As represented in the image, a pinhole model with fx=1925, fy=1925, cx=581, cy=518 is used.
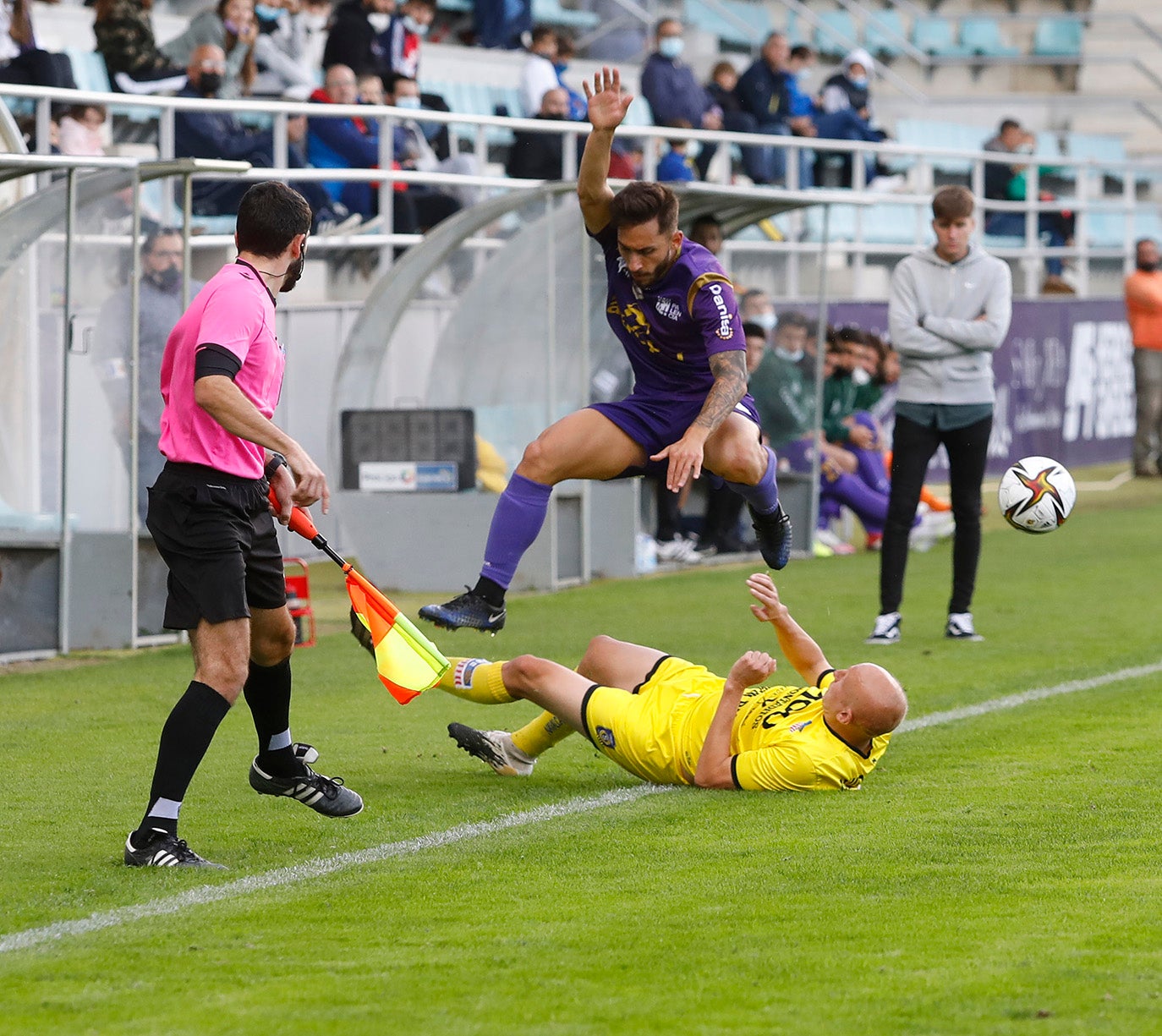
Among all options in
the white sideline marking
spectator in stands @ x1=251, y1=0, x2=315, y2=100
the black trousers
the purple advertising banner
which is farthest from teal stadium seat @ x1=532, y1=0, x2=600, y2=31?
the white sideline marking

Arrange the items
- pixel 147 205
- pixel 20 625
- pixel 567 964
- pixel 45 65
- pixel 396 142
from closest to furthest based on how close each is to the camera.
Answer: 1. pixel 567 964
2. pixel 20 625
3. pixel 147 205
4. pixel 45 65
5. pixel 396 142

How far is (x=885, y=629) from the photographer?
1015 centimetres

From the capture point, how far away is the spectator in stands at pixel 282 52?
1633 centimetres

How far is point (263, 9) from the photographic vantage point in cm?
1661

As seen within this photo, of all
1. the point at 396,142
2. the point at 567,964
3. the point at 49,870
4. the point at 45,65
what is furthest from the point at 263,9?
the point at 567,964

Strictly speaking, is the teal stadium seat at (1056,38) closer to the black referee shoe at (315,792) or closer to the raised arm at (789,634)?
the raised arm at (789,634)

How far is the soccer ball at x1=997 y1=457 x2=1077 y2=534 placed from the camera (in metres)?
8.83

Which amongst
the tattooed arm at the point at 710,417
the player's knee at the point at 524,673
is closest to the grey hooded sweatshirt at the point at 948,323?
the tattooed arm at the point at 710,417

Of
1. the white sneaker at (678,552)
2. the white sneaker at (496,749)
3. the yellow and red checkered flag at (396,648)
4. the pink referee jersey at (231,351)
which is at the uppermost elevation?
the pink referee jersey at (231,351)

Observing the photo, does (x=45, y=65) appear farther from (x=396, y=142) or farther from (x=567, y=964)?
(x=567, y=964)

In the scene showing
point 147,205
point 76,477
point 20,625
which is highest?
point 147,205

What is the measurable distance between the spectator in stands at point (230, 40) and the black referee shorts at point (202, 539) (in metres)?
11.0

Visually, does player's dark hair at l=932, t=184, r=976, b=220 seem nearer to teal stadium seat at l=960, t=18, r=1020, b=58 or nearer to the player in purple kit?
the player in purple kit

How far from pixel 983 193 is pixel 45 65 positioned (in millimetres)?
12244
